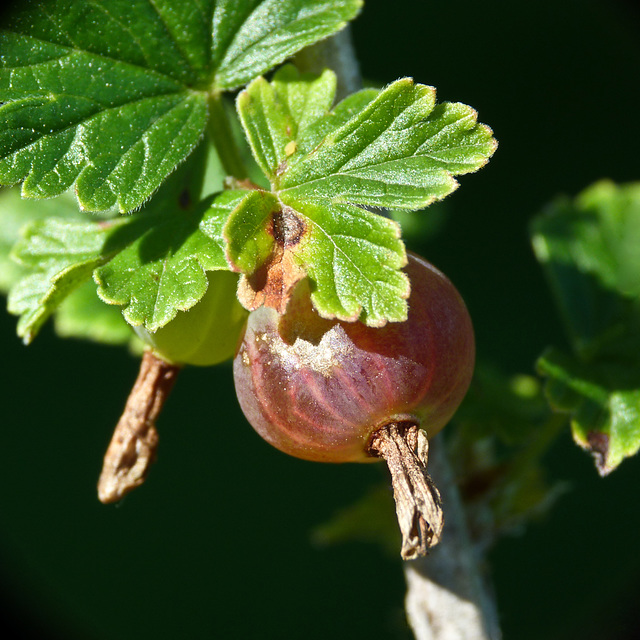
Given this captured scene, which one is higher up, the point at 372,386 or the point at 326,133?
the point at 326,133

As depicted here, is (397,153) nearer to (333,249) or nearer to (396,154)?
(396,154)

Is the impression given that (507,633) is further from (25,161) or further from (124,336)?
(25,161)

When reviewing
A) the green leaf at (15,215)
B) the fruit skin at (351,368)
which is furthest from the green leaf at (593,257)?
the green leaf at (15,215)

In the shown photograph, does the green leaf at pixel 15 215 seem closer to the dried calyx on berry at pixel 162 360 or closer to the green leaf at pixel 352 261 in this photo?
the dried calyx on berry at pixel 162 360

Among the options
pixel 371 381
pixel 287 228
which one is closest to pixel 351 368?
pixel 371 381

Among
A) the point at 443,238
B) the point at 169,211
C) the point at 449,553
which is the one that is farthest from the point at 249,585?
the point at 169,211
